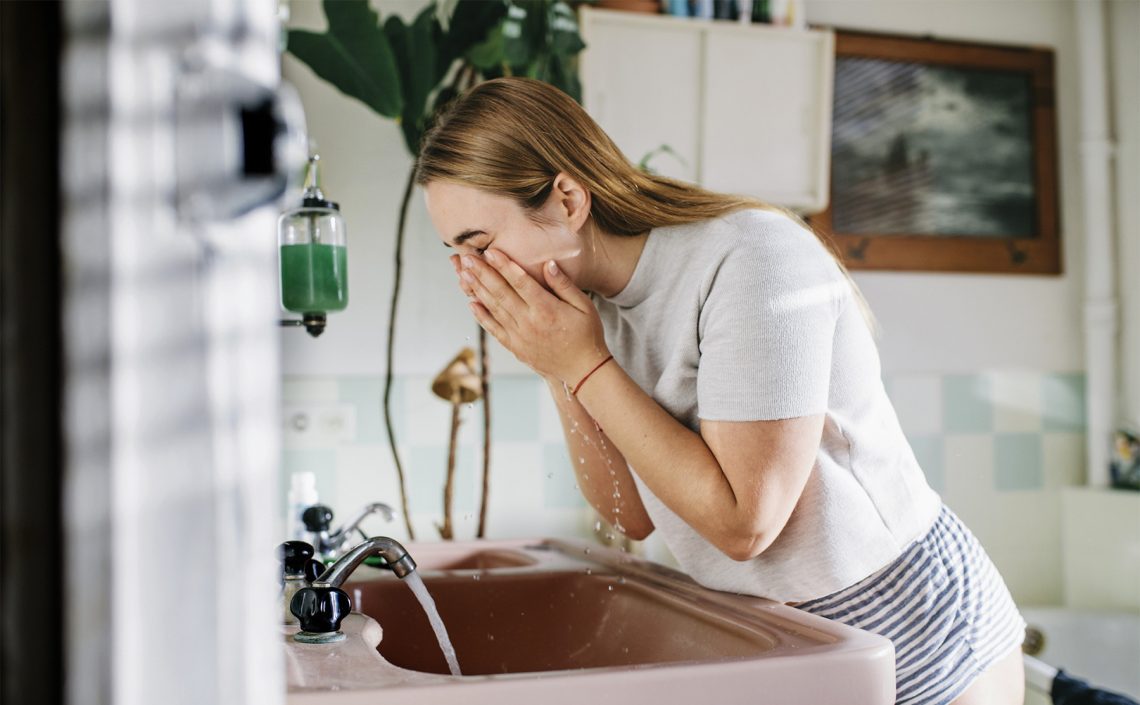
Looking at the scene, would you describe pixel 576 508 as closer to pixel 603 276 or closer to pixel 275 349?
pixel 603 276

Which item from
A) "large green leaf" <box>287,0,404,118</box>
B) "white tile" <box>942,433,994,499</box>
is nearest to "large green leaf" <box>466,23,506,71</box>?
"large green leaf" <box>287,0,404,118</box>

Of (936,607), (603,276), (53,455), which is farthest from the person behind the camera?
(603,276)

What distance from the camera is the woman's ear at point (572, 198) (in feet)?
3.30

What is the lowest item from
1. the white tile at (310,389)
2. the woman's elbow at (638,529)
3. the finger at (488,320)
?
the woman's elbow at (638,529)

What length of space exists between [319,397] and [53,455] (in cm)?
192

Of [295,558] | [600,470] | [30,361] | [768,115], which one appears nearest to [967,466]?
[768,115]

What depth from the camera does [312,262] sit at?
3.89ft

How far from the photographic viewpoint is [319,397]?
2092 millimetres

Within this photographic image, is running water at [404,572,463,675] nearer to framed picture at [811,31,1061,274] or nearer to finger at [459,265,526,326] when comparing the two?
finger at [459,265,526,326]

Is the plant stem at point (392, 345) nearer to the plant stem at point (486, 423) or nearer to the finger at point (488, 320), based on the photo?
the plant stem at point (486, 423)

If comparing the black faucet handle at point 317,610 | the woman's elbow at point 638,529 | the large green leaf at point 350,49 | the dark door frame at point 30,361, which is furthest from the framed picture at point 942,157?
the dark door frame at point 30,361

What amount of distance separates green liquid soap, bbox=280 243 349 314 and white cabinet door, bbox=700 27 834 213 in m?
Result: 1.23

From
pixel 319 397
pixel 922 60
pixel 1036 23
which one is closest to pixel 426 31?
pixel 319 397

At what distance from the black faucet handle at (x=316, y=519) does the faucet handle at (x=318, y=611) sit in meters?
0.49
